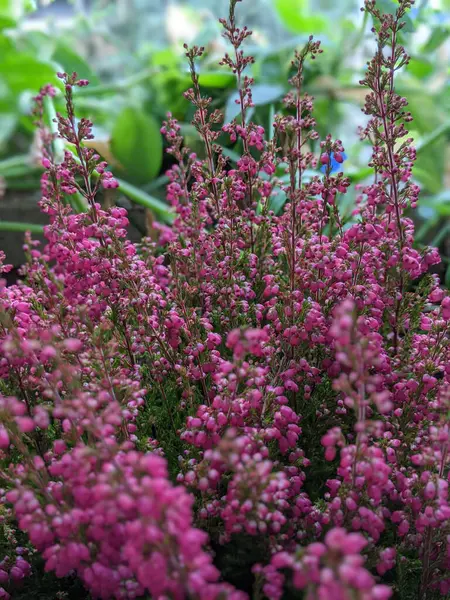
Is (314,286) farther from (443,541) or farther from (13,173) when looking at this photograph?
(13,173)

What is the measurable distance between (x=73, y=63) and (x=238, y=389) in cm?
144

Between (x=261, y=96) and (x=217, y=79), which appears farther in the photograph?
(x=217, y=79)

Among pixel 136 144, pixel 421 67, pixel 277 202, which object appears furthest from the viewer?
pixel 421 67

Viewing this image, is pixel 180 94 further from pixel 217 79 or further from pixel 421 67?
pixel 421 67

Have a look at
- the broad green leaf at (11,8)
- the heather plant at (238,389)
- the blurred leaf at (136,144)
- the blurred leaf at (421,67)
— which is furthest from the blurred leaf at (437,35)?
the broad green leaf at (11,8)

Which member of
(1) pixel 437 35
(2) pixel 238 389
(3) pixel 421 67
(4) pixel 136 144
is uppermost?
(3) pixel 421 67

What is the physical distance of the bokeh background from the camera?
155cm

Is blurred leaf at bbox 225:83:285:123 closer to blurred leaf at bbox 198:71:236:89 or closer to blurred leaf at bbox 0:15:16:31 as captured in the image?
blurred leaf at bbox 198:71:236:89

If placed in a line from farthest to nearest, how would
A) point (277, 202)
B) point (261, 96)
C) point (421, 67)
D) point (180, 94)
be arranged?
1. point (421, 67)
2. point (180, 94)
3. point (261, 96)
4. point (277, 202)

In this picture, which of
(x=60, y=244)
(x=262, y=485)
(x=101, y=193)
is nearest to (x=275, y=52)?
(x=101, y=193)

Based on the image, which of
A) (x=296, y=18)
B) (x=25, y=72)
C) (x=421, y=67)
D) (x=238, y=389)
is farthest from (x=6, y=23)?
(x=238, y=389)

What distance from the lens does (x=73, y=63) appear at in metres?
1.83

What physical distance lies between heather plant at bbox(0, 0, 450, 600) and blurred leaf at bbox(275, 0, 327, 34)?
1.61 meters

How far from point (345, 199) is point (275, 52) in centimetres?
63
